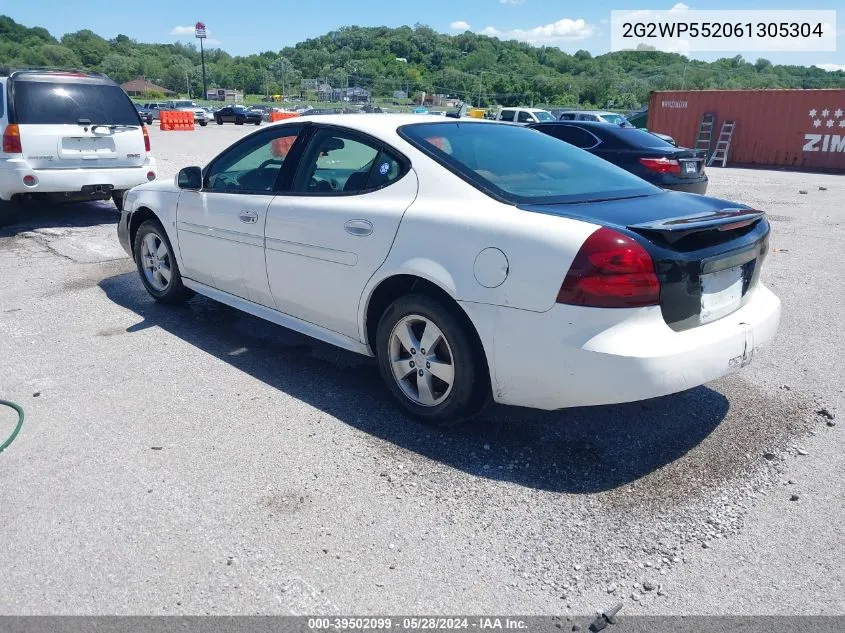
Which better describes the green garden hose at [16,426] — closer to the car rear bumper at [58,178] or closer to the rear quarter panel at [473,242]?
the rear quarter panel at [473,242]

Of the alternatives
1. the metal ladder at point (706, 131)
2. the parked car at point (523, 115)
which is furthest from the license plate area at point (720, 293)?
the metal ladder at point (706, 131)

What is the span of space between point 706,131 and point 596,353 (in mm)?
24549

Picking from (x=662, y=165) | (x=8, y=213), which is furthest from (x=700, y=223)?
(x=8, y=213)

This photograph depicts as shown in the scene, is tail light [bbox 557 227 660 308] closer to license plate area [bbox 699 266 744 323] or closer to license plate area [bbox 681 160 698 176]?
license plate area [bbox 699 266 744 323]

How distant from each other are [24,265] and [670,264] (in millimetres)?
6620

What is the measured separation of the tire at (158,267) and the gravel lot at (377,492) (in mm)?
652

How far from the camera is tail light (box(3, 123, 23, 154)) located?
26.6 feet

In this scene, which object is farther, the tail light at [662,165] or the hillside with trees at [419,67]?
the hillside with trees at [419,67]

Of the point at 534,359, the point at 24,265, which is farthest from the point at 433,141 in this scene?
the point at 24,265

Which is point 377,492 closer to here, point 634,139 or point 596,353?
point 596,353

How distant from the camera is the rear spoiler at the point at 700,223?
115 inches

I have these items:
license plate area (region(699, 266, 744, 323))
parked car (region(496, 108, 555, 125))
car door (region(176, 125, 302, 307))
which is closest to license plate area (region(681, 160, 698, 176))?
license plate area (region(699, 266, 744, 323))

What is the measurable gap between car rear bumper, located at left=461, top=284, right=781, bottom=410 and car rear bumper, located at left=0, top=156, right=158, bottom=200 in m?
7.12

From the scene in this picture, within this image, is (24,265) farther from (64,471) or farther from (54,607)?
(54,607)
